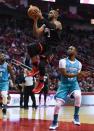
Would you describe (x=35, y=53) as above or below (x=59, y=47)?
above

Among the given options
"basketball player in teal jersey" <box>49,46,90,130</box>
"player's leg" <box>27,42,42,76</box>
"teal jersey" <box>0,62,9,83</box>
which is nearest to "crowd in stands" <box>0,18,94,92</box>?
"teal jersey" <box>0,62,9,83</box>

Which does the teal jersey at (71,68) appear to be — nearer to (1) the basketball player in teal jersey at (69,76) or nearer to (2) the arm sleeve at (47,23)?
(1) the basketball player in teal jersey at (69,76)

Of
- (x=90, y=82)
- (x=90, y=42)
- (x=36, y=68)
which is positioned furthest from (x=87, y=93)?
(x=36, y=68)

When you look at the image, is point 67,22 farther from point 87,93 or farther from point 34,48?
point 34,48

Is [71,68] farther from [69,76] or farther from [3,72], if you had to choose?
[3,72]

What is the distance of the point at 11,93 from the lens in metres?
20.5

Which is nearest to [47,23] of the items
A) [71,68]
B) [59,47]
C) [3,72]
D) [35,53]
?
[35,53]

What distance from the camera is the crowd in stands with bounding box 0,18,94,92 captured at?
24469 millimetres

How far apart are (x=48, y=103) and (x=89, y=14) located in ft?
38.8

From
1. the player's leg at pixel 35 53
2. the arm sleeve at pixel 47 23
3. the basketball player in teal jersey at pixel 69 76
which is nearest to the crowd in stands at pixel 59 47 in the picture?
the basketball player in teal jersey at pixel 69 76

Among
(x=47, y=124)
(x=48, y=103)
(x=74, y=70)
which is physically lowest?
(x=48, y=103)

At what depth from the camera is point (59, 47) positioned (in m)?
23.0

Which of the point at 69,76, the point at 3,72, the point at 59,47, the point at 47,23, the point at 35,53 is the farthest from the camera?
the point at 59,47

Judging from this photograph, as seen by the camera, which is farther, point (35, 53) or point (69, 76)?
point (69, 76)
